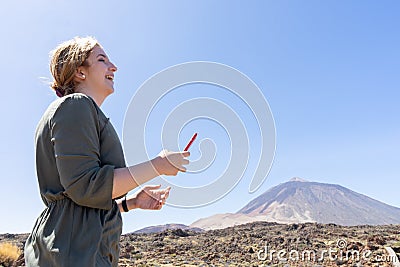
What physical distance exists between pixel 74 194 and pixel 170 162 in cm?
32

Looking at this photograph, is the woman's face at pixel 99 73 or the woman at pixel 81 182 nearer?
the woman at pixel 81 182

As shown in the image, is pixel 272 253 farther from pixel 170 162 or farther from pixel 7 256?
pixel 170 162

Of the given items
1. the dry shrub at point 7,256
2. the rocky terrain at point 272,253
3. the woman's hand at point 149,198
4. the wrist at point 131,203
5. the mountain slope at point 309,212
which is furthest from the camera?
the mountain slope at point 309,212

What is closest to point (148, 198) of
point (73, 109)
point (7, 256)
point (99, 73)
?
point (73, 109)

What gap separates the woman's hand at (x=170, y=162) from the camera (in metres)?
1.27

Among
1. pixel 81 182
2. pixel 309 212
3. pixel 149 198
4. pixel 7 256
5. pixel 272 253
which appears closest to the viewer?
pixel 81 182

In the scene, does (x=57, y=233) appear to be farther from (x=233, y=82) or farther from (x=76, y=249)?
(x=233, y=82)

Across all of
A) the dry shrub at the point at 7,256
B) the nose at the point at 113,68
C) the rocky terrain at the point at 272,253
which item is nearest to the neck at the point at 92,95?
the nose at the point at 113,68

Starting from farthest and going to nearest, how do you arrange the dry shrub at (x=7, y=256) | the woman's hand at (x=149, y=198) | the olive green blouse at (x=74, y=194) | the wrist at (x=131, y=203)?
the dry shrub at (x=7, y=256) < the wrist at (x=131, y=203) < the woman's hand at (x=149, y=198) < the olive green blouse at (x=74, y=194)

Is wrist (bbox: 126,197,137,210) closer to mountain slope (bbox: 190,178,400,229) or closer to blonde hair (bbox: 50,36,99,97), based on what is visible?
blonde hair (bbox: 50,36,99,97)

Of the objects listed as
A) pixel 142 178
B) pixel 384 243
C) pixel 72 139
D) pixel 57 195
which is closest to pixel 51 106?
pixel 72 139

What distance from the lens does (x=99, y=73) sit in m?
1.57

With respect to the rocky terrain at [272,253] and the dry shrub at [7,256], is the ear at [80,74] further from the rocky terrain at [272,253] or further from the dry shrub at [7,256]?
the dry shrub at [7,256]

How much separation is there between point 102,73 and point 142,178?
1.70 ft
